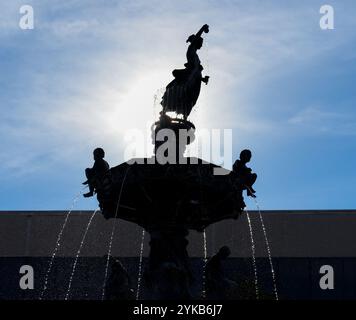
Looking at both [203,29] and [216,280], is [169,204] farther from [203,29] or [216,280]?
[203,29]

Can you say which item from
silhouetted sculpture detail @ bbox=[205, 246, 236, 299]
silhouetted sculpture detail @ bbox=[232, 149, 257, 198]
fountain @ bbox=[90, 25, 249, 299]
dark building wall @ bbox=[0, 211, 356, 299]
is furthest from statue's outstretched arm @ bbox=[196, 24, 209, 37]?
dark building wall @ bbox=[0, 211, 356, 299]

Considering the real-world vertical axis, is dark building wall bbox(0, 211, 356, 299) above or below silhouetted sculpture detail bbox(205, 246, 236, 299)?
above

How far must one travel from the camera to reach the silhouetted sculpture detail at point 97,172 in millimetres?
12870

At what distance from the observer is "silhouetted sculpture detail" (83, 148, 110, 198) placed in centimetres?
1287

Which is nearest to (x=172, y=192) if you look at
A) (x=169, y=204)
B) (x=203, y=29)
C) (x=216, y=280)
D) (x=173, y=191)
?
(x=173, y=191)

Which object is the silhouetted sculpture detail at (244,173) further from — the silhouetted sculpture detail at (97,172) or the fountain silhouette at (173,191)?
the silhouetted sculpture detail at (97,172)

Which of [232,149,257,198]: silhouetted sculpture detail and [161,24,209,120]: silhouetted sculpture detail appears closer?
[232,149,257,198]: silhouetted sculpture detail

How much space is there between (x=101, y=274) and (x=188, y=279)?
1198 inches

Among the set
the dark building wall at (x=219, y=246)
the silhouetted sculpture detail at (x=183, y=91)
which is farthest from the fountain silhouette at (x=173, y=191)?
the dark building wall at (x=219, y=246)

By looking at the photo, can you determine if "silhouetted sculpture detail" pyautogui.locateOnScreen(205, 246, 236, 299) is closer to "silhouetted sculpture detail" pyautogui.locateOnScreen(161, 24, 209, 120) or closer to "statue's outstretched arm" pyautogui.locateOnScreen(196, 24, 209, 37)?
"silhouetted sculpture detail" pyautogui.locateOnScreen(161, 24, 209, 120)

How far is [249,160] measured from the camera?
42.4 ft

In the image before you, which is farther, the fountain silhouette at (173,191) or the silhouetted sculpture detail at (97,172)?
the silhouetted sculpture detail at (97,172)

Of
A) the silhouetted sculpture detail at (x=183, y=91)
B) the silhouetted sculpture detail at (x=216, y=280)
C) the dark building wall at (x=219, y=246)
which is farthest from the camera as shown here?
the dark building wall at (x=219, y=246)

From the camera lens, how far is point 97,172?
12.9 meters
